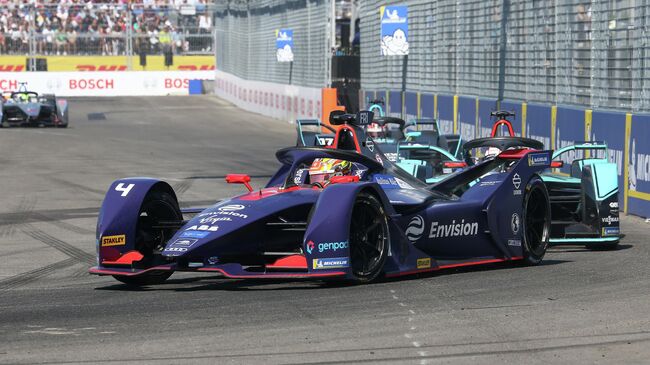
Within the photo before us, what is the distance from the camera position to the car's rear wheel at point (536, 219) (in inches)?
403

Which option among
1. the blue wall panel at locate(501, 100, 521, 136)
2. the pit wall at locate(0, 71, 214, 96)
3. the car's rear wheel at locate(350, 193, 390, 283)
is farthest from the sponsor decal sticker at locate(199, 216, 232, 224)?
the pit wall at locate(0, 71, 214, 96)

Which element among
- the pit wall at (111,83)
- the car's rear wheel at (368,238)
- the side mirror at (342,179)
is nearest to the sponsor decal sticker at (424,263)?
the car's rear wheel at (368,238)

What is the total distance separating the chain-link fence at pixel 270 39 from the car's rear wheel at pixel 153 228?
2979 cm

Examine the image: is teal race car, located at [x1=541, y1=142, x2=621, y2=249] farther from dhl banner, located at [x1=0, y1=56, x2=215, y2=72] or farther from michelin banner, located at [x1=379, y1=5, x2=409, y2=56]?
dhl banner, located at [x1=0, y1=56, x2=215, y2=72]

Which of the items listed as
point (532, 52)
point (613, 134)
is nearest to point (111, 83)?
point (532, 52)

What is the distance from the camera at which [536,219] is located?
1048 cm

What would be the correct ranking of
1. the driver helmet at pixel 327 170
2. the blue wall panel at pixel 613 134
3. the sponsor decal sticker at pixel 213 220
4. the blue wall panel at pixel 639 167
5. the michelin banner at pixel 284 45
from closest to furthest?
1. the sponsor decal sticker at pixel 213 220
2. the driver helmet at pixel 327 170
3. the blue wall panel at pixel 639 167
4. the blue wall panel at pixel 613 134
5. the michelin banner at pixel 284 45

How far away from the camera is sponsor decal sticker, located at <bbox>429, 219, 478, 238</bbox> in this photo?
31.3 ft

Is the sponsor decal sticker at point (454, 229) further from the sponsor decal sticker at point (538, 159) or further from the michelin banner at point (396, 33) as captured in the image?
the michelin banner at point (396, 33)

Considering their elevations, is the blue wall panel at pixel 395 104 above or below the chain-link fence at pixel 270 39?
below

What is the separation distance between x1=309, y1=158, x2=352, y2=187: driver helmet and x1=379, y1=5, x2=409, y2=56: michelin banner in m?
19.8

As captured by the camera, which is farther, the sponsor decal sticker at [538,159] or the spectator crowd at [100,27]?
the spectator crowd at [100,27]

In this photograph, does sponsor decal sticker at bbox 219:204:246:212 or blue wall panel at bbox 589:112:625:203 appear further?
blue wall panel at bbox 589:112:625:203

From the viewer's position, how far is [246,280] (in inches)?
369
